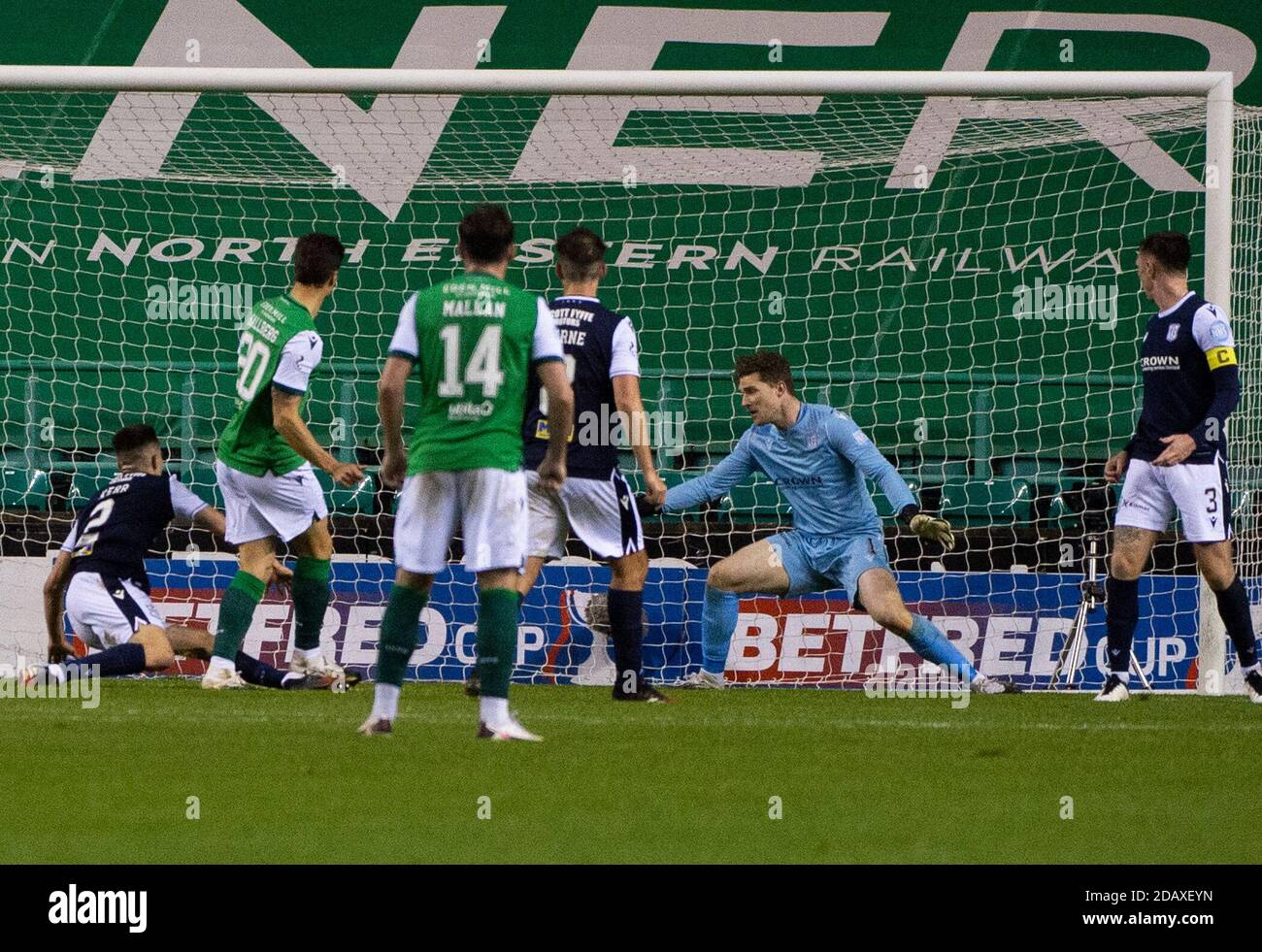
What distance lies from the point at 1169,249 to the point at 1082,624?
8.12ft

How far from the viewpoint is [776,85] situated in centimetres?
876

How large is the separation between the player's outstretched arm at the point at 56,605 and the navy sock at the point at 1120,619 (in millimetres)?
4650

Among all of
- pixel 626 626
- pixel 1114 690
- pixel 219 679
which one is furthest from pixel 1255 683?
pixel 219 679

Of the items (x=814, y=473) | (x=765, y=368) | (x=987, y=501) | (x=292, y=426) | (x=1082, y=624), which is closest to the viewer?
(x=292, y=426)

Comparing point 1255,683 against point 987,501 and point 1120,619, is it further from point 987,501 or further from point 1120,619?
point 987,501

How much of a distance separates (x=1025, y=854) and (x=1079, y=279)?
12.1m

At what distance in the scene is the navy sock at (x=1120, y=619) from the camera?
25.8 ft

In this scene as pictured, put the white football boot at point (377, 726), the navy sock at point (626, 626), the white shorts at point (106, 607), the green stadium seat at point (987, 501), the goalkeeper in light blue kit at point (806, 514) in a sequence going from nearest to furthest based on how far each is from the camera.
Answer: the white football boot at point (377, 726) → the navy sock at point (626, 626) → the white shorts at point (106, 607) → the goalkeeper in light blue kit at point (806, 514) → the green stadium seat at point (987, 501)

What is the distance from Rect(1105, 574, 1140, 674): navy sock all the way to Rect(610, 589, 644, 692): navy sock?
82.5 inches

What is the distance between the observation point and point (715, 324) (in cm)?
1512

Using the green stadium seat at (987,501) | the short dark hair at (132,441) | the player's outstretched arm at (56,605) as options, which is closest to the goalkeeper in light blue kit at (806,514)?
the short dark hair at (132,441)

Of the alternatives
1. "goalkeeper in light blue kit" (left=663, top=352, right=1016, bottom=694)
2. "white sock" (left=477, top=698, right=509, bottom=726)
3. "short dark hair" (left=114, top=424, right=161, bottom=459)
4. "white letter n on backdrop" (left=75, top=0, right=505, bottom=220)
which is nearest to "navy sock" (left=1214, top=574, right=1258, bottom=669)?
"goalkeeper in light blue kit" (left=663, top=352, right=1016, bottom=694)

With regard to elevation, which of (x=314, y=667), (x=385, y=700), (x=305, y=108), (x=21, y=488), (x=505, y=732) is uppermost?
(x=305, y=108)

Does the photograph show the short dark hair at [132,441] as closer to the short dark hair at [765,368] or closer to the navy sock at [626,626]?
the navy sock at [626,626]
